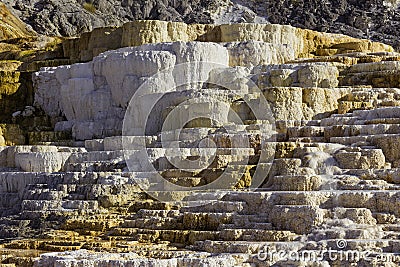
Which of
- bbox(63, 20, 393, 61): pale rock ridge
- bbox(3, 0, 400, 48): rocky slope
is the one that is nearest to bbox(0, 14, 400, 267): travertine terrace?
bbox(63, 20, 393, 61): pale rock ridge

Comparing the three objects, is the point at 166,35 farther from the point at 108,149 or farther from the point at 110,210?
the point at 110,210

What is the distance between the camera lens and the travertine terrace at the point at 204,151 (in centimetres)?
1858

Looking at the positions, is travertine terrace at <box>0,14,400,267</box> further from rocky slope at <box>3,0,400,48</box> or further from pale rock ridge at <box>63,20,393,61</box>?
rocky slope at <box>3,0,400,48</box>

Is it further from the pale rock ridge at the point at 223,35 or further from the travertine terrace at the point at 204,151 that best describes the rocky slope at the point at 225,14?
the travertine terrace at the point at 204,151

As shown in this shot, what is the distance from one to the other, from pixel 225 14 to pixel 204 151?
32728 mm

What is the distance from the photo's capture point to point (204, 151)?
75.4 ft

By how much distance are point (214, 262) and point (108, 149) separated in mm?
9076

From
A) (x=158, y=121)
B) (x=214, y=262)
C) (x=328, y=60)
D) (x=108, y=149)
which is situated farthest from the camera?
(x=328, y=60)

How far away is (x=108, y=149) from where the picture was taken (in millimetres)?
25891

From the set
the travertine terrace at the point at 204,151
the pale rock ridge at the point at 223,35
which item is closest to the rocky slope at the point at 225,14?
the pale rock ridge at the point at 223,35

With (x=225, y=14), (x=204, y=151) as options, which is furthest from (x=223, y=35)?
(x=225, y=14)

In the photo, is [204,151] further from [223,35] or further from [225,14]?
[225,14]

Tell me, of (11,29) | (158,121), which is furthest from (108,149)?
(11,29)

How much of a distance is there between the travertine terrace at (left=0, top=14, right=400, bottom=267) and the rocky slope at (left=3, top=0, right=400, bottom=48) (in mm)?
14102
